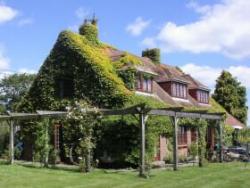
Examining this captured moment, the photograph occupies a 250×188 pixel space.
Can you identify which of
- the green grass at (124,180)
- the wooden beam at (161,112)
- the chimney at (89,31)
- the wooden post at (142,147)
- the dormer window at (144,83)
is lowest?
the green grass at (124,180)

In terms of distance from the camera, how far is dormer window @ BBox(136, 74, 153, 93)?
110 feet

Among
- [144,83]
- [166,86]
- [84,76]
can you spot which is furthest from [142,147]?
[166,86]

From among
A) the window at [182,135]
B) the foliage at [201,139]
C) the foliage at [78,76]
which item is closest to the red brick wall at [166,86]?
the window at [182,135]

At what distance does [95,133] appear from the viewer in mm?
29875

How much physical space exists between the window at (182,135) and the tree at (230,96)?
1002 inches

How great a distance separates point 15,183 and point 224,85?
156 ft

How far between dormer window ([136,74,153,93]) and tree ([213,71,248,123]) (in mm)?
28677

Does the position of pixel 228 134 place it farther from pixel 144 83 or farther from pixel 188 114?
pixel 188 114

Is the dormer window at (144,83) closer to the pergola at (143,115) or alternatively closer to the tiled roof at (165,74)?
the tiled roof at (165,74)

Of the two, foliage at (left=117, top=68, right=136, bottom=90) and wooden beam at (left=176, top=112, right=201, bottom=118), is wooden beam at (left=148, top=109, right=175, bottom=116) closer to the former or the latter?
wooden beam at (left=176, top=112, right=201, bottom=118)

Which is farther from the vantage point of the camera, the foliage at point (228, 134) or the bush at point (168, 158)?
the foliage at point (228, 134)

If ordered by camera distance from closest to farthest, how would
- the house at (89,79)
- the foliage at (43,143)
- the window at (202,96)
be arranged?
1. the foliage at (43,143)
2. the house at (89,79)
3. the window at (202,96)

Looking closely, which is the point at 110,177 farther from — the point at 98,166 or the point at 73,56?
the point at 73,56

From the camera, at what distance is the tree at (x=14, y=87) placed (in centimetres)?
7619
